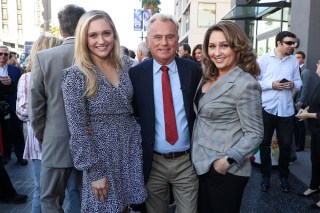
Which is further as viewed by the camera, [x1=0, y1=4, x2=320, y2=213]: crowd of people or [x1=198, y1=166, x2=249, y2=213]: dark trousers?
[x1=198, y1=166, x2=249, y2=213]: dark trousers

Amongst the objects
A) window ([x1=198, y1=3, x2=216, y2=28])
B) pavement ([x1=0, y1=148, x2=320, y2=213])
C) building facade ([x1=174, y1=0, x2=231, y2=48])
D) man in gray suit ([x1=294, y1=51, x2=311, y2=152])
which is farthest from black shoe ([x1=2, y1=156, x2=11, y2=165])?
window ([x1=198, y1=3, x2=216, y2=28])

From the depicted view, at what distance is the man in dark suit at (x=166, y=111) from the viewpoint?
260 cm

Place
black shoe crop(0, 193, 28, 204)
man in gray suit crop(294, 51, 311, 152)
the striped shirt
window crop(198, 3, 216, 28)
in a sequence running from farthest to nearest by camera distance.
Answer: window crop(198, 3, 216, 28)
man in gray suit crop(294, 51, 311, 152)
black shoe crop(0, 193, 28, 204)
the striped shirt

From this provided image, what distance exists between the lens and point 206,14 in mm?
32594

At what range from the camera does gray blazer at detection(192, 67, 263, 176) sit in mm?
2314

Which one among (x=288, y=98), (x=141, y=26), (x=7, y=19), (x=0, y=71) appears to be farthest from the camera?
(x=7, y=19)

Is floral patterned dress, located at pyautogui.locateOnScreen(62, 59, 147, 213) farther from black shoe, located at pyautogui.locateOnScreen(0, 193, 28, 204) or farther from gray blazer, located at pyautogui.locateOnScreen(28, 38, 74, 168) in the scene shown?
black shoe, located at pyautogui.locateOnScreen(0, 193, 28, 204)

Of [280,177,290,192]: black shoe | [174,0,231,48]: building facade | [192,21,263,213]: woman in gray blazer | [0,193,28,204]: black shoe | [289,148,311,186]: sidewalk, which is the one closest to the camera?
[192,21,263,213]: woman in gray blazer

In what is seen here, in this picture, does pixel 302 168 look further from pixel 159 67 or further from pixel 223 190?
pixel 159 67

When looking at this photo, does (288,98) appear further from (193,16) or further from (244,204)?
(193,16)

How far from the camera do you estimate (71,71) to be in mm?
2279

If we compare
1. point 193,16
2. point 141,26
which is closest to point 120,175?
point 141,26

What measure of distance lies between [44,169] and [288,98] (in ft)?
11.7

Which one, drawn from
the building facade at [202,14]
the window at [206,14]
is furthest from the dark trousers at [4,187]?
the window at [206,14]
